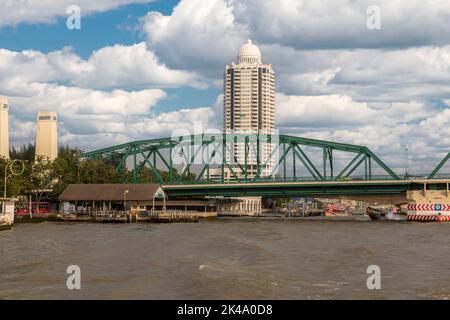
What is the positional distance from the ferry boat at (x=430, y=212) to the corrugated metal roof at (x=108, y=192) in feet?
189

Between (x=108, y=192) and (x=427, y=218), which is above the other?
(x=108, y=192)

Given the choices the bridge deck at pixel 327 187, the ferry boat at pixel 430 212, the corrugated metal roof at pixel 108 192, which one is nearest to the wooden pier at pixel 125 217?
the corrugated metal roof at pixel 108 192

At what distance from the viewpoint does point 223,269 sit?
4912 cm

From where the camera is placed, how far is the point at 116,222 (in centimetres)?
14112

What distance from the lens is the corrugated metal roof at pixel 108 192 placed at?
6063 inches

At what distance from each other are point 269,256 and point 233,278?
1565 centimetres

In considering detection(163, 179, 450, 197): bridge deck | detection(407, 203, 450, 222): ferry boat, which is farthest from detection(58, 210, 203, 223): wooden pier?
detection(407, 203, 450, 222): ferry boat

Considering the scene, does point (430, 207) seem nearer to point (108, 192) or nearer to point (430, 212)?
point (430, 212)

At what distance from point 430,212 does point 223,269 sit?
110 m

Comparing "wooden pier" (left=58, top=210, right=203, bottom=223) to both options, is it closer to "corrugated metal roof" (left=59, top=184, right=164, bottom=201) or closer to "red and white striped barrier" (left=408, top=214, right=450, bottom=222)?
"corrugated metal roof" (left=59, top=184, right=164, bottom=201)

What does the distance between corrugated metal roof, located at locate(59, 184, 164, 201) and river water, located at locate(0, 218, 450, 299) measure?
7616cm

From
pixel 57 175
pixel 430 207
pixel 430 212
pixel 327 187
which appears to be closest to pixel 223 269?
pixel 430 212
